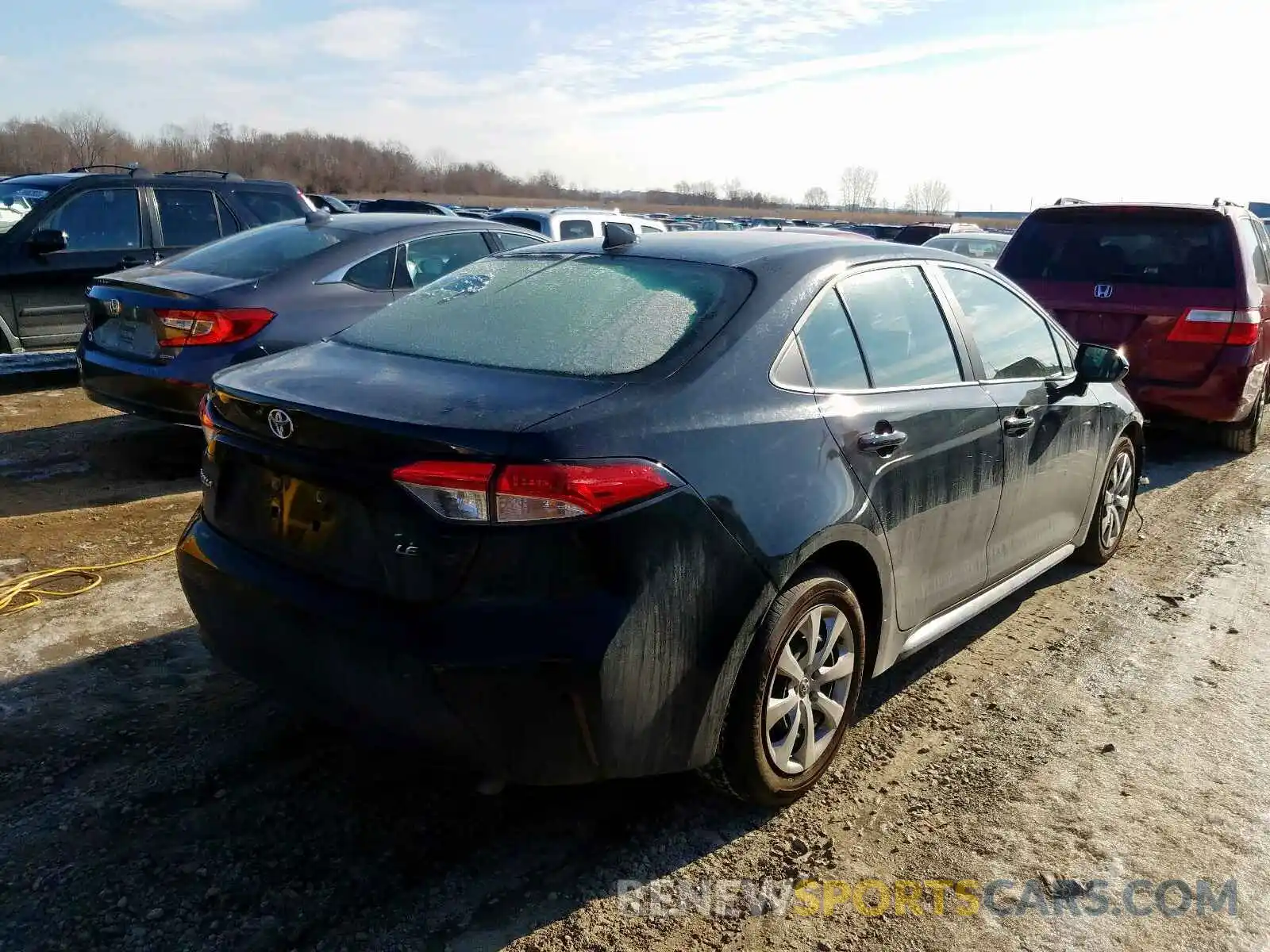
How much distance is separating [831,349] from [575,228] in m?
10.9

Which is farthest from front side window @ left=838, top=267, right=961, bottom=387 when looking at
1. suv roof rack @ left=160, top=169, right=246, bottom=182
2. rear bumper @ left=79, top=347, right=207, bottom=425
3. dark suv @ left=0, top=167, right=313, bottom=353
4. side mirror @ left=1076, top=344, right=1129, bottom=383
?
suv roof rack @ left=160, top=169, right=246, bottom=182

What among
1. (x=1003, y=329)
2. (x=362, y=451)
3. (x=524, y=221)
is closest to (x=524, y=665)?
(x=362, y=451)

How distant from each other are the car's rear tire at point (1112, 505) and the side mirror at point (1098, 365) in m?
0.63

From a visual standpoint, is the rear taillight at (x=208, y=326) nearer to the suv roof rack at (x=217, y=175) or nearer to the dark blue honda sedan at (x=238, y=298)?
the dark blue honda sedan at (x=238, y=298)

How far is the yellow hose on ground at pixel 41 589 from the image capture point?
13.9ft

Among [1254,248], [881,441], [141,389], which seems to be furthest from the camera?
[1254,248]

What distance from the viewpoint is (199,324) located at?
565 cm

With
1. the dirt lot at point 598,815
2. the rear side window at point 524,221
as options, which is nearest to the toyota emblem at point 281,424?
the dirt lot at point 598,815

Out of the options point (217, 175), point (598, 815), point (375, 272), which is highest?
point (217, 175)

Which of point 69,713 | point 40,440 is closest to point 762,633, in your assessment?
point 69,713

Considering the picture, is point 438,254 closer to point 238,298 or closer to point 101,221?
point 238,298

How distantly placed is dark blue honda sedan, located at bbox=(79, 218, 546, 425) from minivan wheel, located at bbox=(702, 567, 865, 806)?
3.74m

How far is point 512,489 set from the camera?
2367mm

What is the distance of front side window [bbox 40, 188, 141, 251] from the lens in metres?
8.52
